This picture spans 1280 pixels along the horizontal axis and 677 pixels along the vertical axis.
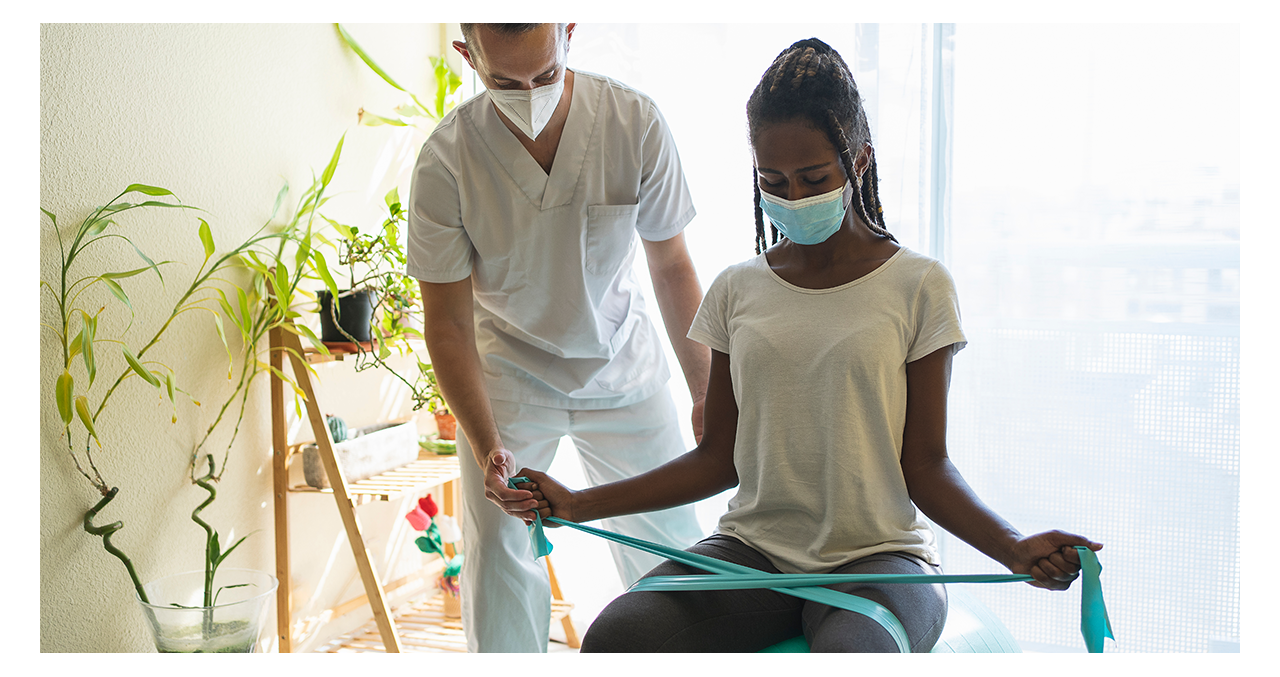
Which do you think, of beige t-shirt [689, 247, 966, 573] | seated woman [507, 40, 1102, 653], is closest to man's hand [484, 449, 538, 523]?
seated woman [507, 40, 1102, 653]

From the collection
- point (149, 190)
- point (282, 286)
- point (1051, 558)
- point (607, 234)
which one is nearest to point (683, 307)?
point (607, 234)

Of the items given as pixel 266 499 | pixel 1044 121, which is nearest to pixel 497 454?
pixel 266 499

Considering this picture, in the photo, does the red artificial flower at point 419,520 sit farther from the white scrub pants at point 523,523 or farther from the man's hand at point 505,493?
the man's hand at point 505,493

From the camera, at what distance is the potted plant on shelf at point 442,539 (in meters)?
2.41

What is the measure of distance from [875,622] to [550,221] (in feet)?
2.93

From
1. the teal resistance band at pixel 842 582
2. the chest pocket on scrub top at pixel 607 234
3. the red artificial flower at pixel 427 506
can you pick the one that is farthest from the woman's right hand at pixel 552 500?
the red artificial flower at pixel 427 506

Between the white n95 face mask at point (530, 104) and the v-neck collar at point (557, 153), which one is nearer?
the white n95 face mask at point (530, 104)

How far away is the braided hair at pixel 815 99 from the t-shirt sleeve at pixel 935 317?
0.16 meters

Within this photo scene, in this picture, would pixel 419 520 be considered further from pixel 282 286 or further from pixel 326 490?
pixel 282 286

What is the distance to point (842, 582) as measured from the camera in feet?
3.23

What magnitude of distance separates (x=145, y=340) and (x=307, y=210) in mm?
501

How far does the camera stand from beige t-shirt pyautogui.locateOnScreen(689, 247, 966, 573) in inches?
42.4

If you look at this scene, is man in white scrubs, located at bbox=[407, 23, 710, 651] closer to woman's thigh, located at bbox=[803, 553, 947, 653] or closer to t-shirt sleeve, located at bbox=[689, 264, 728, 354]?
t-shirt sleeve, located at bbox=[689, 264, 728, 354]
